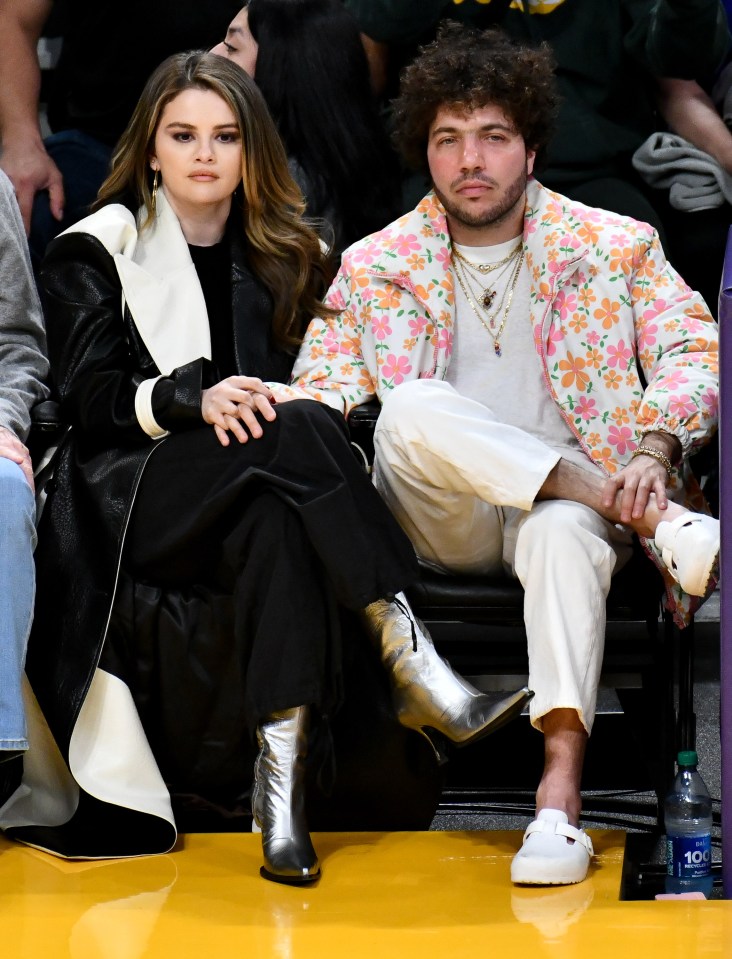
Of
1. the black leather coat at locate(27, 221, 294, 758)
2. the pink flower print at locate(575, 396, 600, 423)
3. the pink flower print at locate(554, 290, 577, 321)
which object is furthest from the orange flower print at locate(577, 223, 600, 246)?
the black leather coat at locate(27, 221, 294, 758)

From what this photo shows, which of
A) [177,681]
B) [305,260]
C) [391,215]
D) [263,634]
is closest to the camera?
[263,634]

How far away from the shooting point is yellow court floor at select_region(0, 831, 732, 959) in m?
2.15

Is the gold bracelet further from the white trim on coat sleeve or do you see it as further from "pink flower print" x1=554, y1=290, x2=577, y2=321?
the white trim on coat sleeve

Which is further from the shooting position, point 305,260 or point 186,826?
point 305,260

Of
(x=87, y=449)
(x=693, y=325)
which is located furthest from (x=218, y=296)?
(x=693, y=325)

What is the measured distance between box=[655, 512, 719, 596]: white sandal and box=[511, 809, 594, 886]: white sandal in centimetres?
44

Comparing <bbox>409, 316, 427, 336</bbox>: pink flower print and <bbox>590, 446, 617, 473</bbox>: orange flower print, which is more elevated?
<bbox>409, 316, 427, 336</bbox>: pink flower print

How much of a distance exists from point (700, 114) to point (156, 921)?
2.39m

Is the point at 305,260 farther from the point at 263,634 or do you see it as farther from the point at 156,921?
the point at 156,921

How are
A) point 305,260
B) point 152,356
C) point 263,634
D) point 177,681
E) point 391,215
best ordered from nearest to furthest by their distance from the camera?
point 263,634 → point 177,681 → point 152,356 → point 305,260 → point 391,215

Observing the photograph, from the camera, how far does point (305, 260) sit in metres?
3.17

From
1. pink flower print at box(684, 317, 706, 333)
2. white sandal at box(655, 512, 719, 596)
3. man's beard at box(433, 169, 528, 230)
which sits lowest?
white sandal at box(655, 512, 719, 596)

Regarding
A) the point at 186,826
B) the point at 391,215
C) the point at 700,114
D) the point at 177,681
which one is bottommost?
the point at 186,826

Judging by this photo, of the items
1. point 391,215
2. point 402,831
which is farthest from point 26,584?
point 391,215
